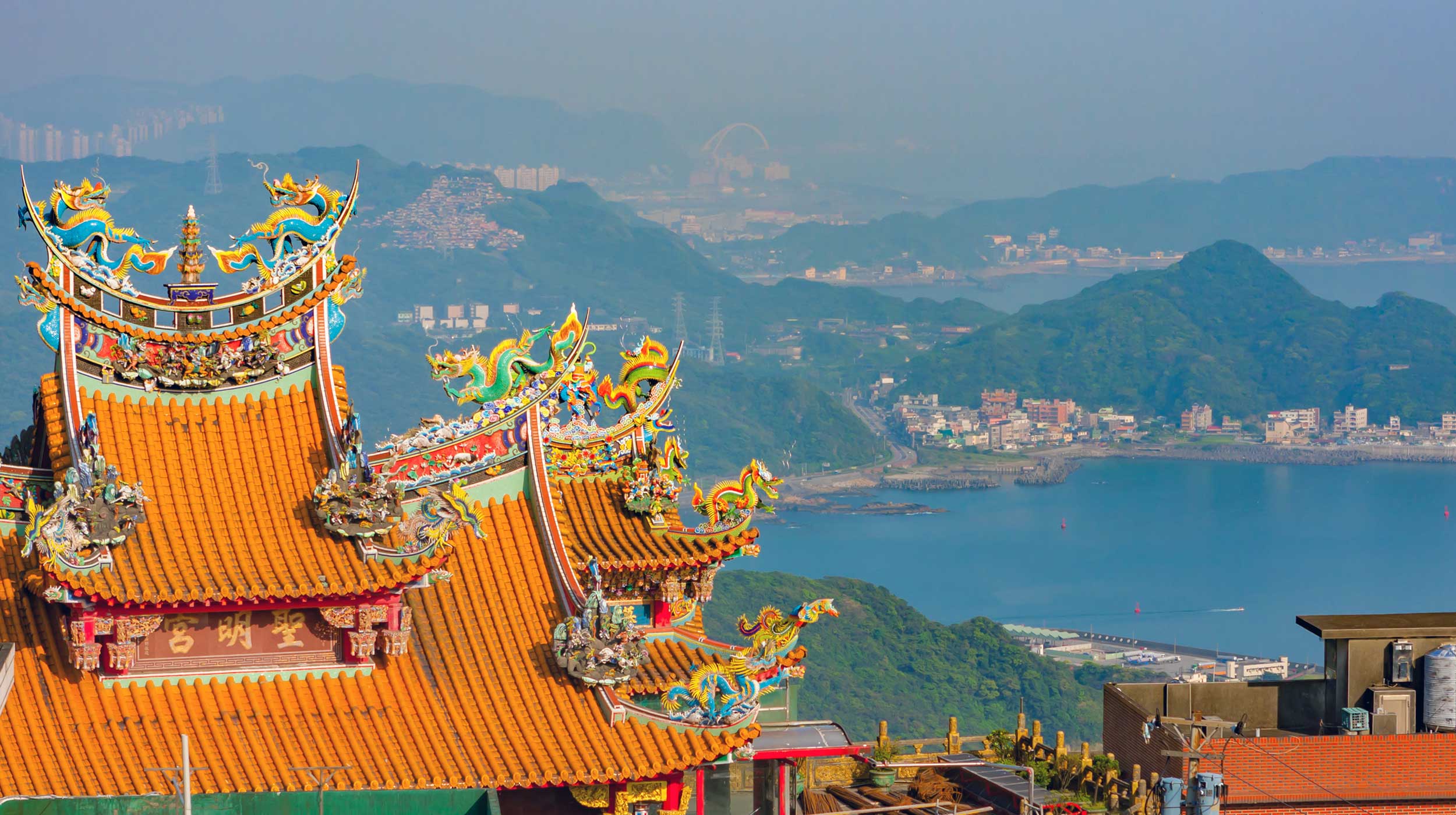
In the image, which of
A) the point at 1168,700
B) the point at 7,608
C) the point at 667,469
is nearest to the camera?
the point at 7,608

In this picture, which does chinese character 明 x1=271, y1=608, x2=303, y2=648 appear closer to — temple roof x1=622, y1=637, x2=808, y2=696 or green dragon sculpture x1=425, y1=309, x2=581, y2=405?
green dragon sculpture x1=425, y1=309, x2=581, y2=405

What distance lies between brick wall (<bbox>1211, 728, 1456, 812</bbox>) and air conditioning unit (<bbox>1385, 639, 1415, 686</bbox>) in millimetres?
1411

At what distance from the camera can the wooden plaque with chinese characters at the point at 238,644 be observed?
62.7 ft

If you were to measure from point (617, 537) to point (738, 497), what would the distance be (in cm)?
184

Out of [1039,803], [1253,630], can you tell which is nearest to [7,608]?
[1039,803]

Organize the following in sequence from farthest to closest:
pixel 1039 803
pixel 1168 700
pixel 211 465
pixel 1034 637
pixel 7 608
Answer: pixel 1034 637, pixel 1168 700, pixel 1039 803, pixel 211 465, pixel 7 608

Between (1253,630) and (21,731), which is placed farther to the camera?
(1253,630)

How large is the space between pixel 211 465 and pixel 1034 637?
165 m

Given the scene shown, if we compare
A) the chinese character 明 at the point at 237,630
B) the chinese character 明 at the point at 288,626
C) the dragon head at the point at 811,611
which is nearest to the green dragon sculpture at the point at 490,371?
the chinese character 明 at the point at 288,626

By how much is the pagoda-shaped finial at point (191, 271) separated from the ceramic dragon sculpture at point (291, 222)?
365 mm

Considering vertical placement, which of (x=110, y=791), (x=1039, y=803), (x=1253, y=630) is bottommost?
(x=1253, y=630)

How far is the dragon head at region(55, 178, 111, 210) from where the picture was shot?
20641mm

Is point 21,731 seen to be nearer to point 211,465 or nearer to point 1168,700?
point 211,465

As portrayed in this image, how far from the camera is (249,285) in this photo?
835 inches
